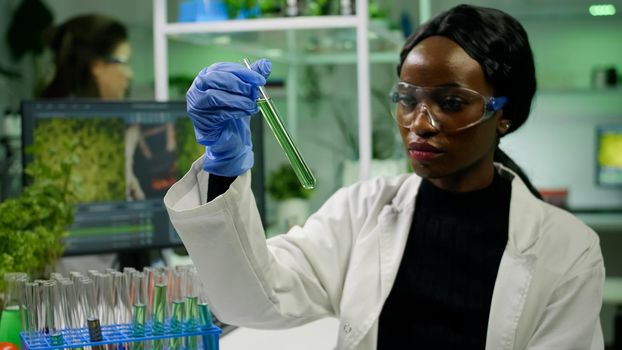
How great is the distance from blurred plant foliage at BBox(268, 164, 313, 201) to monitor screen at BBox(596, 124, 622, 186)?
319 cm

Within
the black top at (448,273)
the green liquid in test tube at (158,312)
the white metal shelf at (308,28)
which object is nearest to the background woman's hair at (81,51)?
the white metal shelf at (308,28)

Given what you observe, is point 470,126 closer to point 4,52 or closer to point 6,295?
point 6,295

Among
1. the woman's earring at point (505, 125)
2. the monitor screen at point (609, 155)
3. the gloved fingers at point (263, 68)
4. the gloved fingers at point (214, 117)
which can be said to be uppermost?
the gloved fingers at point (263, 68)

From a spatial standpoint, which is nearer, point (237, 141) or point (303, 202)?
point (237, 141)

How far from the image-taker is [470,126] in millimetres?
1521

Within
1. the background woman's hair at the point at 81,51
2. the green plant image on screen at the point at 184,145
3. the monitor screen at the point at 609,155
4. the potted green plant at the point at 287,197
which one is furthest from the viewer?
the monitor screen at the point at 609,155

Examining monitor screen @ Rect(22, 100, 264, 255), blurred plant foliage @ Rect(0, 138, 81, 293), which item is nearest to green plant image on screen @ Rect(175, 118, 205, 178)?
monitor screen @ Rect(22, 100, 264, 255)

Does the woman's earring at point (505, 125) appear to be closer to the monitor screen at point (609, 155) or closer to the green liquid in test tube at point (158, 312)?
the green liquid in test tube at point (158, 312)

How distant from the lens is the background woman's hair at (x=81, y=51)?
2.88 meters

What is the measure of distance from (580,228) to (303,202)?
167 centimetres

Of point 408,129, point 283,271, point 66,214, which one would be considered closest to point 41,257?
point 66,214

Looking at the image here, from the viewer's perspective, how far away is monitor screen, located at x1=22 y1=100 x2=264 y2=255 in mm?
1986

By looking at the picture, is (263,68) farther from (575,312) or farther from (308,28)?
(308,28)

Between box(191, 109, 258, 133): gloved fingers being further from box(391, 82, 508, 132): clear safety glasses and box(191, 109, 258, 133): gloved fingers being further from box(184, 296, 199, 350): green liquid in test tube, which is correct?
box(391, 82, 508, 132): clear safety glasses
